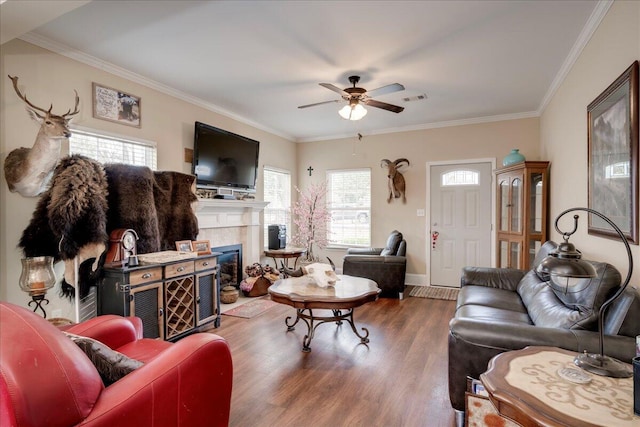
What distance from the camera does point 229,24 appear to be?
256 cm

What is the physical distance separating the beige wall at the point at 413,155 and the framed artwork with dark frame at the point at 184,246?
332 cm

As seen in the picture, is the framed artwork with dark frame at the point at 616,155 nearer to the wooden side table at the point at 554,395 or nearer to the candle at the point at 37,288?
the wooden side table at the point at 554,395

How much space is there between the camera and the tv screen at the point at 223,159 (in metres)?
4.14

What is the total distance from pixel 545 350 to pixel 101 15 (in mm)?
3405

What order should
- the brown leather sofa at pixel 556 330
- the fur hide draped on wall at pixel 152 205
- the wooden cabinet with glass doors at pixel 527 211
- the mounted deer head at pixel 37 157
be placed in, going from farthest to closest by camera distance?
the wooden cabinet with glass doors at pixel 527 211, the fur hide draped on wall at pixel 152 205, the mounted deer head at pixel 37 157, the brown leather sofa at pixel 556 330

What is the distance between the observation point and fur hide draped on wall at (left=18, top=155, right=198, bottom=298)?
8.43 feet

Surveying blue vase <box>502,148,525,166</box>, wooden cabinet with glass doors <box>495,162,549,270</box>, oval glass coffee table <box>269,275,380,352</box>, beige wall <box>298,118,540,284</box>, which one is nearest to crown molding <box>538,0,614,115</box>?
blue vase <box>502,148,525,166</box>

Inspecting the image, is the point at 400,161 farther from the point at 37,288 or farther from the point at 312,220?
the point at 37,288

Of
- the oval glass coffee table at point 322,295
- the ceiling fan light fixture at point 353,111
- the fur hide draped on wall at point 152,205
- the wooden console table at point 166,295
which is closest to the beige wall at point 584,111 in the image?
the oval glass coffee table at point 322,295

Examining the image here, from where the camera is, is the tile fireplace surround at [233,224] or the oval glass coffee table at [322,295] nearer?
the oval glass coffee table at [322,295]

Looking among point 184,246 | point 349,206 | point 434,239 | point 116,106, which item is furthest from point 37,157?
point 434,239

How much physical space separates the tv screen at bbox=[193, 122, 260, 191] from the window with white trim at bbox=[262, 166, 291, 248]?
71cm

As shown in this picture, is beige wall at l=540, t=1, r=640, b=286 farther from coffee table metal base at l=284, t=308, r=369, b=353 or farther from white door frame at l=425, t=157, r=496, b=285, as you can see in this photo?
coffee table metal base at l=284, t=308, r=369, b=353

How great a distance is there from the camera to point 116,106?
3338 mm
